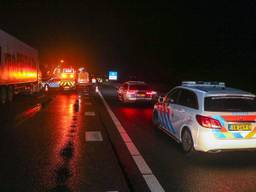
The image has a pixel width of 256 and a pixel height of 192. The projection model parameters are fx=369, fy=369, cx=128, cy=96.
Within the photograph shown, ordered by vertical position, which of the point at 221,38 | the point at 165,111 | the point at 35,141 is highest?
the point at 221,38

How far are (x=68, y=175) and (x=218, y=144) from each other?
3.01 metres

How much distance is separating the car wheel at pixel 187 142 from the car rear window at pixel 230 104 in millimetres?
772

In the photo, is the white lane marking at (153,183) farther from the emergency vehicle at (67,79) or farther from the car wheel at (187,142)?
the emergency vehicle at (67,79)

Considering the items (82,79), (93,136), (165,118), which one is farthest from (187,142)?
(82,79)

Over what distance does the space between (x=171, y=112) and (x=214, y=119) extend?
2100mm

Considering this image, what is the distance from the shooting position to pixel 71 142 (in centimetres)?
960

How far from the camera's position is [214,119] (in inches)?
295

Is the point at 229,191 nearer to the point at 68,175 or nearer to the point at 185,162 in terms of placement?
the point at 185,162

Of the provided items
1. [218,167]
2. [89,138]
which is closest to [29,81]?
[89,138]

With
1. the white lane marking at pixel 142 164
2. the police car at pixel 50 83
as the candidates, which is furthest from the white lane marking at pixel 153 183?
the police car at pixel 50 83

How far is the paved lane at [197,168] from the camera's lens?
5.97 m

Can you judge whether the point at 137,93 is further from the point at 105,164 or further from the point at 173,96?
the point at 105,164

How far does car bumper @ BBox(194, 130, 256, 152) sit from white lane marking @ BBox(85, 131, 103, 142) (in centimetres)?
351

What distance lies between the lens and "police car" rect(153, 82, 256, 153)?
24.3 feet
